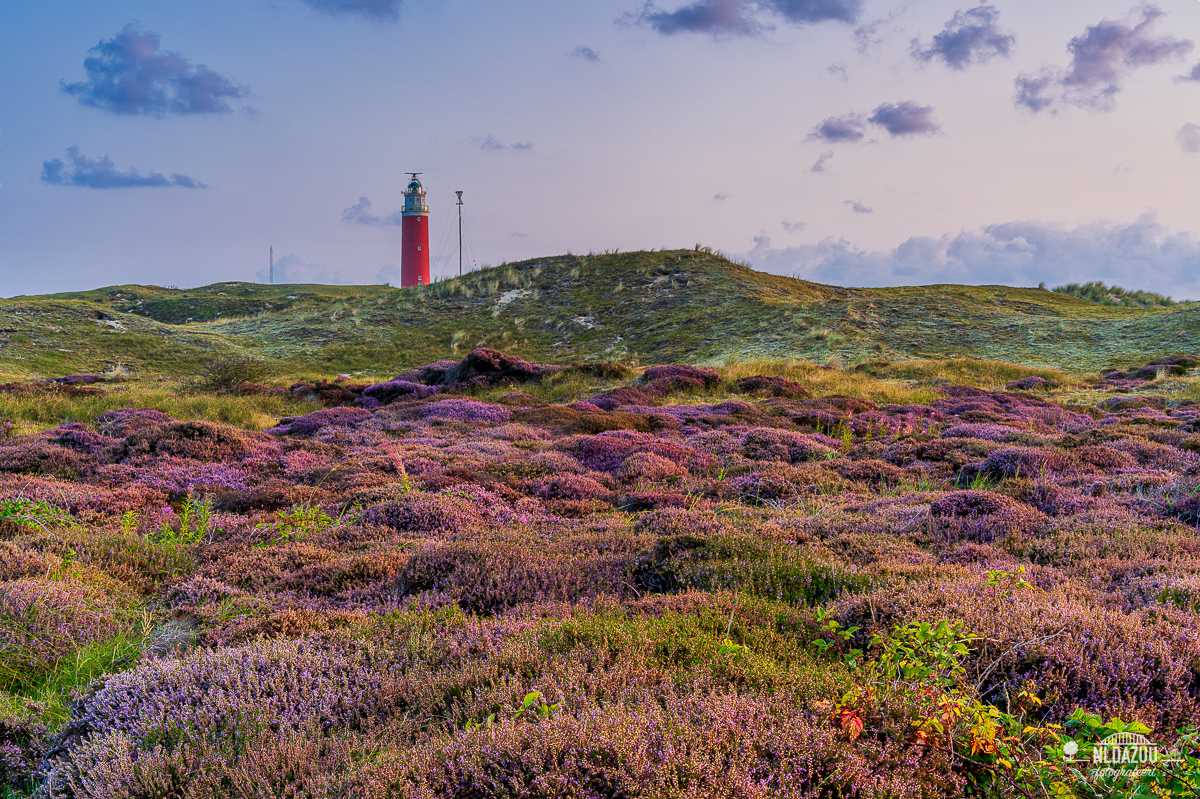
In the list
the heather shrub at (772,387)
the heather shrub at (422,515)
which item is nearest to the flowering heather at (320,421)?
the heather shrub at (422,515)

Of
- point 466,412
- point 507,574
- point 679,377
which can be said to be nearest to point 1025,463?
point 507,574

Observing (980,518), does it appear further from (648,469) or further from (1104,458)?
(648,469)

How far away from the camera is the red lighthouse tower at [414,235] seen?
69.0 meters

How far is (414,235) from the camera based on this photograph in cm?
6912

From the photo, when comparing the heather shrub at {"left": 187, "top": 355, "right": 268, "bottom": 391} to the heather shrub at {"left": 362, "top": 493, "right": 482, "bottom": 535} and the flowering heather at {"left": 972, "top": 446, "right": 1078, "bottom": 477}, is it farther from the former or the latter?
the flowering heather at {"left": 972, "top": 446, "right": 1078, "bottom": 477}

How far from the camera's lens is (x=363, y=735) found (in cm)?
277

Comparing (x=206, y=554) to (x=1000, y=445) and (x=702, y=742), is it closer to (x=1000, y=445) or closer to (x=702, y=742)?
(x=702, y=742)

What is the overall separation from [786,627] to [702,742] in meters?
1.72

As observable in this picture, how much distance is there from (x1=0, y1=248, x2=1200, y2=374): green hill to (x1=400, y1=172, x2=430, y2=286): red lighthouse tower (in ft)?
80.2

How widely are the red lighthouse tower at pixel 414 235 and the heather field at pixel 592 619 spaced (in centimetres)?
6185

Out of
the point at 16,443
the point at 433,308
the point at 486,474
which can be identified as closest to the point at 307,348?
the point at 433,308

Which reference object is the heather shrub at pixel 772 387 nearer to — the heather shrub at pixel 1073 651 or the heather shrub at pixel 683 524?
the heather shrub at pixel 683 524

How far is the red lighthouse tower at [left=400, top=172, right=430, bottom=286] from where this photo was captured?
6900cm

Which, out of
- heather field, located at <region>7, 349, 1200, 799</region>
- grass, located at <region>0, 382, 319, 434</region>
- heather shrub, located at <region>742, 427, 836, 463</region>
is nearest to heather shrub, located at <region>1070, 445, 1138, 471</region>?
heather field, located at <region>7, 349, 1200, 799</region>
